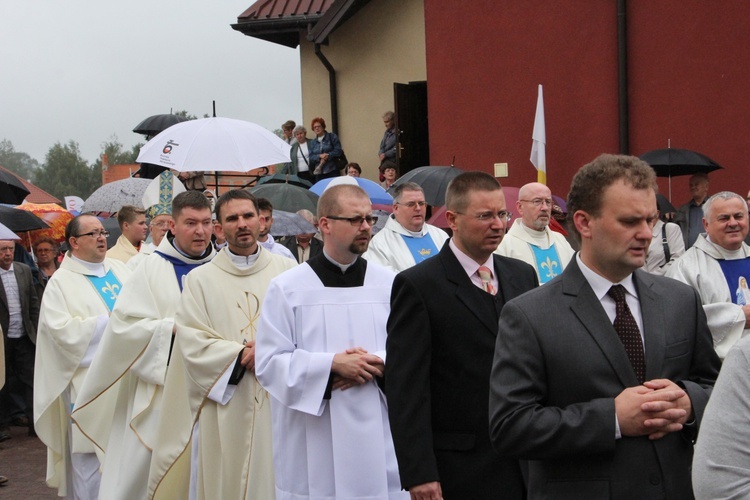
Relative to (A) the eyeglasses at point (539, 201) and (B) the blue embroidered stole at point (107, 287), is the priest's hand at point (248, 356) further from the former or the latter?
(A) the eyeglasses at point (539, 201)

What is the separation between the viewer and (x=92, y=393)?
23.3 feet

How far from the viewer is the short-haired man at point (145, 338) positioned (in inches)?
263

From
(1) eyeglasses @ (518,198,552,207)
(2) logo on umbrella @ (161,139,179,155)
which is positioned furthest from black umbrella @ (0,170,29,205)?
(1) eyeglasses @ (518,198,552,207)

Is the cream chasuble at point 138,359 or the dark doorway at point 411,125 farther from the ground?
the dark doorway at point 411,125

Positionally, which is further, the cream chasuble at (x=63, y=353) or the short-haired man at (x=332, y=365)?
the cream chasuble at (x=63, y=353)

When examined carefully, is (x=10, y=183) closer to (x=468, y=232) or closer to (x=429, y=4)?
(x=429, y=4)

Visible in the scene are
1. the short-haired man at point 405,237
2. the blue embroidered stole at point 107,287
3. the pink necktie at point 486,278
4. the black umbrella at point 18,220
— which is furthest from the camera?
the black umbrella at point 18,220

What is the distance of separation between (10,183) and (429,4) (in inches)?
276

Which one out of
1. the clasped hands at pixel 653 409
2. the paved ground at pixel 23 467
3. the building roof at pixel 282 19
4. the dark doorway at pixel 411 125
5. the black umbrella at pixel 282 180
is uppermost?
the building roof at pixel 282 19

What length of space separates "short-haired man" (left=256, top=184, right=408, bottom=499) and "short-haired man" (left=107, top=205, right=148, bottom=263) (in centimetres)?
429

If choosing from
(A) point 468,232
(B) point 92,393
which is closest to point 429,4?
(B) point 92,393

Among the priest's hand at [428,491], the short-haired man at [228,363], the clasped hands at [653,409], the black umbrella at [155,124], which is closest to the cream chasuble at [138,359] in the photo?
the short-haired man at [228,363]

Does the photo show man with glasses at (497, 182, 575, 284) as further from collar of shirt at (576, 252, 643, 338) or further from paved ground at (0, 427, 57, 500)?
collar of shirt at (576, 252, 643, 338)

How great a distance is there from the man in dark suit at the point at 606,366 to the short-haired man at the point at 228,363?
9.83 ft
